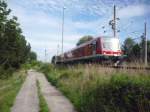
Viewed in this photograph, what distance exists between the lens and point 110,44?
29984mm

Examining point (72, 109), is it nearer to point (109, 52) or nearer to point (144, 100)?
point (144, 100)

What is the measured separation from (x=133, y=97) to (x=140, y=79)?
2.46 feet

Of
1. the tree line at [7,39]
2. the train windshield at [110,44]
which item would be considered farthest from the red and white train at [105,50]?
the tree line at [7,39]

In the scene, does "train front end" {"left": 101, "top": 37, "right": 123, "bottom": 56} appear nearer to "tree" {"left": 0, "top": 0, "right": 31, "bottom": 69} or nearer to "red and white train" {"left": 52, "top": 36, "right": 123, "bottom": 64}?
"red and white train" {"left": 52, "top": 36, "right": 123, "bottom": 64}

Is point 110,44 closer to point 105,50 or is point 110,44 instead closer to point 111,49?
point 111,49

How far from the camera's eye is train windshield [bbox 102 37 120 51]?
96.7 ft

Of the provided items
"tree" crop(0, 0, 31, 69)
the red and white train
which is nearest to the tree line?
"tree" crop(0, 0, 31, 69)

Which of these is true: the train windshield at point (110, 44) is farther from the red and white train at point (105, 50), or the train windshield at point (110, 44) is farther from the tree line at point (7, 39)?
the tree line at point (7, 39)

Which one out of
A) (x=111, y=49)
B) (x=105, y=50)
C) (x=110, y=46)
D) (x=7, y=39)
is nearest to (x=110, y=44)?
(x=110, y=46)

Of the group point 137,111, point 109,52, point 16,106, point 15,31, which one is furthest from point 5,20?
point 137,111

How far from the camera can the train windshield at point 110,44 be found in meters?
29.5

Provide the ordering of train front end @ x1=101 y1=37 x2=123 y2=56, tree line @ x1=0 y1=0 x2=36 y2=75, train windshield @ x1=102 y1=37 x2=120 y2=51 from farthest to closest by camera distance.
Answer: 1. tree line @ x1=0 y1=0 x2=36 y2=75
2. train windshield @ x1=102 y1=37 x2=120 y2=51
3. train front end @ x1=101 y1=37 x2=123 y2=56

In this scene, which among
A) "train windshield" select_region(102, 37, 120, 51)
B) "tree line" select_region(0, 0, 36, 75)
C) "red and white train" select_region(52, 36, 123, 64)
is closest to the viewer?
"red and white train" select_region(52, 36, 123, 64)

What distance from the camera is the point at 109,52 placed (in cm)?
2923
